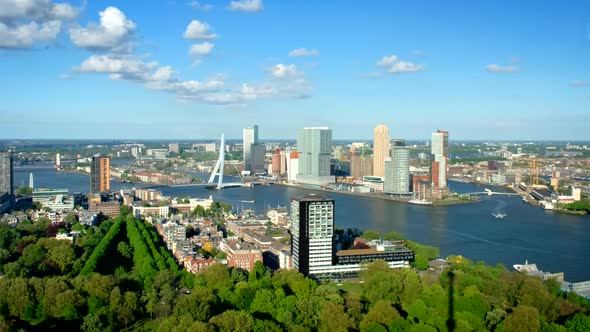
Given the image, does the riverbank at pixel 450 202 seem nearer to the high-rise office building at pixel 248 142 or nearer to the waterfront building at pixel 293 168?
the waterfront building at pixel 293 168

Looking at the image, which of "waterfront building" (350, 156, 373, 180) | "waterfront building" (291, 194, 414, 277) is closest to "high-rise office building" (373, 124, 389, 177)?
"waterfront building" (350, 156, 373, 180)

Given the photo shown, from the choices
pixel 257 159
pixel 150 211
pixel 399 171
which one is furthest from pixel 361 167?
pixel 150 211

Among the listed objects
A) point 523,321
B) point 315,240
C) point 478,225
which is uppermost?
point 315,240

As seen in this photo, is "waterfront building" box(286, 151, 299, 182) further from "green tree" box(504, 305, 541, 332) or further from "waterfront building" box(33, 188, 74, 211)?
"green tree" box(504, 305, 541, 332)

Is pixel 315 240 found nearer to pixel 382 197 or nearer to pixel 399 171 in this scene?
pixel 382 197

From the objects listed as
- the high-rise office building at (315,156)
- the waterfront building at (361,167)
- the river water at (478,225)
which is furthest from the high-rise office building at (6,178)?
the waterfront building at (361,167)

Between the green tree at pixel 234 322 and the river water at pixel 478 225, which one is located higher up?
the green tree at pixel 234 322

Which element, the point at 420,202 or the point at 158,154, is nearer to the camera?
the point at 420,202
